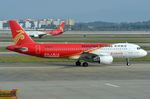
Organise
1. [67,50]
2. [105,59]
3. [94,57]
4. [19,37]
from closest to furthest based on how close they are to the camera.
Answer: [105,59]
[94,57]
[67,50]
[19,37]

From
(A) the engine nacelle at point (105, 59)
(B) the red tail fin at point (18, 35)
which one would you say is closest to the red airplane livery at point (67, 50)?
(B) the red tail fin at point (18, 35)

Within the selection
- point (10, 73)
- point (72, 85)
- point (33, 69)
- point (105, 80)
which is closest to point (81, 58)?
point (33, 69)

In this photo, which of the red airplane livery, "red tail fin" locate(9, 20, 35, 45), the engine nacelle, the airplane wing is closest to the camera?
the engine nacelle

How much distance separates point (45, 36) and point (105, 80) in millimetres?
120131

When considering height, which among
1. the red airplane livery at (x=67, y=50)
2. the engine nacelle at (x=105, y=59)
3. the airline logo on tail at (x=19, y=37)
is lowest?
the engine nacelle at (x=105, y=59)

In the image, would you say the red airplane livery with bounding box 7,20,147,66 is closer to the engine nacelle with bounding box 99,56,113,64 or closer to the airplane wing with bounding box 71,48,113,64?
the airplane wing with bounding box 71,48,113,64

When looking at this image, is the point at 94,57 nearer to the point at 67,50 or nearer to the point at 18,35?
the point at 67,50

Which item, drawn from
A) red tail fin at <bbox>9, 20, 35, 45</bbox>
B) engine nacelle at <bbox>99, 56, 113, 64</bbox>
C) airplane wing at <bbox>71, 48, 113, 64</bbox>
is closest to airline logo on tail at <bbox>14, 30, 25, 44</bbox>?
red tail fin at <bbox>9, 20, 35, 45</bbox>

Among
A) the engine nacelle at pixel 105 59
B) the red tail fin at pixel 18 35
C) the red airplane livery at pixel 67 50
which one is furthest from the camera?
the red tail fin at pixel 18 35

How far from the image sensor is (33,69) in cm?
4569

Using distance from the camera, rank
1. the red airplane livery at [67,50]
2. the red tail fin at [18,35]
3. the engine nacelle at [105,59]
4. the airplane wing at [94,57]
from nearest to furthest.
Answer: the engine nacelle at [105,59]
the airplane wing at [94,57]
the red airplane livery at [67,50]
the red tail fin at [18,35]

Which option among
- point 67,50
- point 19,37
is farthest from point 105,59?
point 19,37

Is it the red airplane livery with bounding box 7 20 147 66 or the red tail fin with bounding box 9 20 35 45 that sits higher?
the red tail fin with bounding box 9 20 35 45

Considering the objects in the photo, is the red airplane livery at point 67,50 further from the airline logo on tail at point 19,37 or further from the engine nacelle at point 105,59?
the engine nacelle at point 105,59
